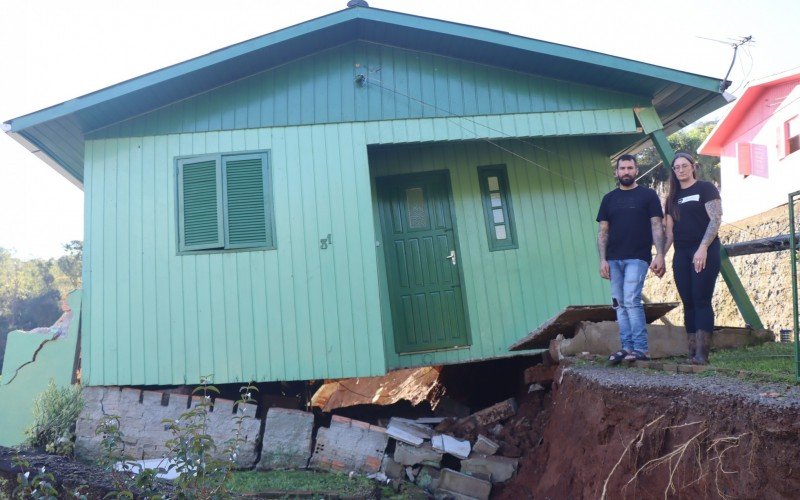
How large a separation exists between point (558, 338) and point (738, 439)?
11.2 feet

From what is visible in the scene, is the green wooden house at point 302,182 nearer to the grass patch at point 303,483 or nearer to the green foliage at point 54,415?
the green foliage at point 54,415

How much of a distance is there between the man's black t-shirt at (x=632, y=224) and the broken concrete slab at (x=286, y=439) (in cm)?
369

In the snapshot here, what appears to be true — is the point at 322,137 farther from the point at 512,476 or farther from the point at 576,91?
the point at 512,476

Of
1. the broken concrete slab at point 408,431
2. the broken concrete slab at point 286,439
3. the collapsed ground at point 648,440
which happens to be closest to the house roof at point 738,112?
the collapsed ground at point 648,440

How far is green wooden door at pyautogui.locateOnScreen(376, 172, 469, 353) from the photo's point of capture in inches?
334

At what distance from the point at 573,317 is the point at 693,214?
5.44ft

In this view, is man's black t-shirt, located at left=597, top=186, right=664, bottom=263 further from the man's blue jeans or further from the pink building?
the pink building

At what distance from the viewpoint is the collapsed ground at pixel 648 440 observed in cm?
327

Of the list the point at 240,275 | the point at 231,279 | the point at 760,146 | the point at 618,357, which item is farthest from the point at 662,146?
the point at 760,146

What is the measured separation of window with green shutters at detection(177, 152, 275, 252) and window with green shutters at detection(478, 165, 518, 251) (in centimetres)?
286

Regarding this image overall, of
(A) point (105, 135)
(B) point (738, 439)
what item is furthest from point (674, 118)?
(A) point (105, 135)

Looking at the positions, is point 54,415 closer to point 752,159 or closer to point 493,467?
point 493,467

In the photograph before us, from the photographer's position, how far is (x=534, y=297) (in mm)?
8445

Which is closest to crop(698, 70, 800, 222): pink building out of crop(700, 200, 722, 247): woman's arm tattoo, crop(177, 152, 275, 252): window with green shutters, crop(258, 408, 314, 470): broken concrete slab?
crop(700, 200, 722, 247): woman's arm tattoo
